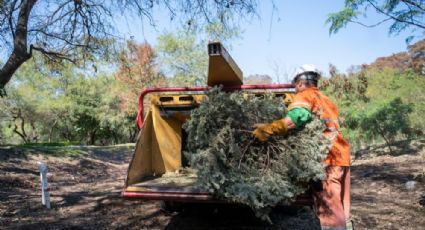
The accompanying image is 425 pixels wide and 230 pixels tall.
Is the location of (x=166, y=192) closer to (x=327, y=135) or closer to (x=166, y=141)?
(x=166, y=141)

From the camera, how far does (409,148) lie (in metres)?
11.3

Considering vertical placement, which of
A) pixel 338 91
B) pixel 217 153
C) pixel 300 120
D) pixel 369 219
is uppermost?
pixel 338 91

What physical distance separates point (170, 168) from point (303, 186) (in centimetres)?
251

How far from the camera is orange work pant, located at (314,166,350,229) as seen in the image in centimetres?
371

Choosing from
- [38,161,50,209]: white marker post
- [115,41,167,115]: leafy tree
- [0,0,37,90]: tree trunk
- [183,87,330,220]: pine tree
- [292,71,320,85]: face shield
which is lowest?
[38,161,50,209]: white marker post

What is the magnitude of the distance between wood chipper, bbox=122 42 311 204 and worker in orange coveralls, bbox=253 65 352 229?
0.90ft

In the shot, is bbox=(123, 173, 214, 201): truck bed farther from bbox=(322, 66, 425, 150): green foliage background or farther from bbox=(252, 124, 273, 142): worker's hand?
bbox=(322, 66, 425, 150): green foliage background

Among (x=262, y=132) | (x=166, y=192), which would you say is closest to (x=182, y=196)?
(x=166, y=192)

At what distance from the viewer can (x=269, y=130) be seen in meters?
3.80

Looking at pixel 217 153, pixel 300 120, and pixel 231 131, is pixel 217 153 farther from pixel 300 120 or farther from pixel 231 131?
pixel 300 120

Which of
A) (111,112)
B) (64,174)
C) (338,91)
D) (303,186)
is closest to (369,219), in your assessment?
(303,186)

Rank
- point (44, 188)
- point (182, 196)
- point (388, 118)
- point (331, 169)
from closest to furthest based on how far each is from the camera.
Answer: point (331, 169), point (182, 196), point (44, 188), point (388, 118)

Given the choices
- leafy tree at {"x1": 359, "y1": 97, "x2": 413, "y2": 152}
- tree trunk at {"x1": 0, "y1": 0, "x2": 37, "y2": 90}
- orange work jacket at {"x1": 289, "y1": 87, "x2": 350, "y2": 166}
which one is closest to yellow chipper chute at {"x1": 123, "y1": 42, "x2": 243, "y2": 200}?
orange work jacket at {"x1": 289, "y1": 87, "x2": 350, "y2": 166}

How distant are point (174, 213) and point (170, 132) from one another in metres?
1.26
